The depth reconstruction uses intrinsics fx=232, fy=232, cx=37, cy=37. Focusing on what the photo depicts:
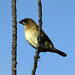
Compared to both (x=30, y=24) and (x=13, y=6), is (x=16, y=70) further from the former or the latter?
(x=30, y=24)

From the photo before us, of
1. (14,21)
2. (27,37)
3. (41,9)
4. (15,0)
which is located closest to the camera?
(41,9)

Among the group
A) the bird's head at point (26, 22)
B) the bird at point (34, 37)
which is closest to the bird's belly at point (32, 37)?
the bird at point (34, 37)

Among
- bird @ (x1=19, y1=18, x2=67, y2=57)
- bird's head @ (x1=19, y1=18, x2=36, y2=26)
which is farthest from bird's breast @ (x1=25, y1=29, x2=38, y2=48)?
bird's head @ (x1=19, y1=18, x2=36, y2=26)

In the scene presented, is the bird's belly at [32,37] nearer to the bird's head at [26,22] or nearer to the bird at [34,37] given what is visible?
the bird at [34,37]

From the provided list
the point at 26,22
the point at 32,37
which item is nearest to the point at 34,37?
the point at 32,37

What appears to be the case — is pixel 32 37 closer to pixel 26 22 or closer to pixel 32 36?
pixel 32 36

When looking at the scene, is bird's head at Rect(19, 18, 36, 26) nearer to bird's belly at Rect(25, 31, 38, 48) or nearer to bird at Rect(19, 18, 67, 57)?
bird at Rect(19, 18, 67, 57)

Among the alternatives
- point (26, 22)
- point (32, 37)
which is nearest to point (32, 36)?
point (32, 37)

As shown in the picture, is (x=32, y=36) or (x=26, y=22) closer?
(x=32, y=36)

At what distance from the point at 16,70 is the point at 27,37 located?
12.0 feet

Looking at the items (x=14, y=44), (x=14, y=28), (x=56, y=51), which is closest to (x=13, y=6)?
(x=14, y=28)

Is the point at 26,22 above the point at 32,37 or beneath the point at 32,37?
above

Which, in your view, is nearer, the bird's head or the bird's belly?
the bird's belly

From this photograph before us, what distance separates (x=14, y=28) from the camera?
3164 mm
